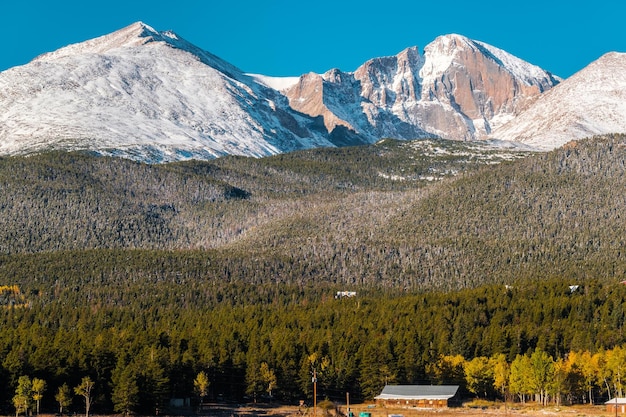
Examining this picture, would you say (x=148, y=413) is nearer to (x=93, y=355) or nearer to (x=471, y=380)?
(x=93, y=355)

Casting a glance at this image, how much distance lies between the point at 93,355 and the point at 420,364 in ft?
199

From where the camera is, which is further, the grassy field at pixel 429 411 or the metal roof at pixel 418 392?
the metal roof at pixel 418 392

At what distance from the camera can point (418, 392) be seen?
17625cm

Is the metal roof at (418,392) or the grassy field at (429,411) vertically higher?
the metal roof at (418,392)

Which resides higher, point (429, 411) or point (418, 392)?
point (418, 392)

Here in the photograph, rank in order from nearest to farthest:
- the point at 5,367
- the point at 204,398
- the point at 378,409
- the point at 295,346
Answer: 1. the point at 5,367
2. the point at 378,409
3. the point at 204,398
4. the point at 295,346

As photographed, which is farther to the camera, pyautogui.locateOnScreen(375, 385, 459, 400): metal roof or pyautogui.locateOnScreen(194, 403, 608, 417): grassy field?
pyautogui.locateOnScreen(375, 385, 459, 400): metal roof

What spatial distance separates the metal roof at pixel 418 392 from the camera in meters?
174

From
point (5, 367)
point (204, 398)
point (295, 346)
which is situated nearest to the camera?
point (5, 367)

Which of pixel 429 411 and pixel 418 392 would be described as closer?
pixel 429 411

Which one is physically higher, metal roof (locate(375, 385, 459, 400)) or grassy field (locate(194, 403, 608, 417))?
metal roof (locate(375, 385, 459, 400))

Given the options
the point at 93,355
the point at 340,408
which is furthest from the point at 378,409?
the point at 93,355

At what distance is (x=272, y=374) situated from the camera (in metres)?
180

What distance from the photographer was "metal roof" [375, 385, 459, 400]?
174 metres
